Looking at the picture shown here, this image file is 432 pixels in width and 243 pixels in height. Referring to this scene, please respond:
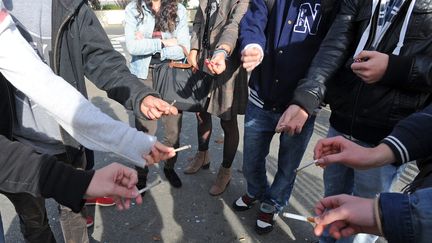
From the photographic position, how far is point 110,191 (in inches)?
53.3

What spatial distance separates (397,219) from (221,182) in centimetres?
237

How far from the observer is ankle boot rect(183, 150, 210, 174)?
3658 mm

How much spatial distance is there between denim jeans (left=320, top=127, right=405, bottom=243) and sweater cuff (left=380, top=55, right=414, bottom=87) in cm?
40

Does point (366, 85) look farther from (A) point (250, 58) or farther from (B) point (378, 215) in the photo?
(B) point (378, 215)

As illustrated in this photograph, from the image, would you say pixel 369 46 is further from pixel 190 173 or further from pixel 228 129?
pixel 190 173

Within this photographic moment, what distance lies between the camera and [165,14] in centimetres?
323

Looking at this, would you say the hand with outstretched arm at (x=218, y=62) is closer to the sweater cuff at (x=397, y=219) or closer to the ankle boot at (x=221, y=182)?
the ankle boot at (x=221, y=182)

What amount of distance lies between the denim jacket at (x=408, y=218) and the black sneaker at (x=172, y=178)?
2562 mm

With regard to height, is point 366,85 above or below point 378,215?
above

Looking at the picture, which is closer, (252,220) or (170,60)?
(252,220)

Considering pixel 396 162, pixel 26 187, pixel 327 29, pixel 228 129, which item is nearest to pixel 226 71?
pixel 228 129

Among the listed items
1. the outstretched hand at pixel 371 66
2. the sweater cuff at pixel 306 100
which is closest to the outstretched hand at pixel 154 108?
the sweater cuff at pixel 306 100

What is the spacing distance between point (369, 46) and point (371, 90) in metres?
0.23

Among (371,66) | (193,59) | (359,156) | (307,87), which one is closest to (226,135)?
(193,59)
